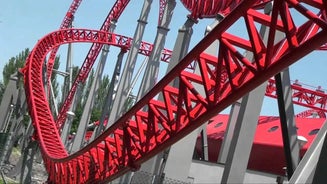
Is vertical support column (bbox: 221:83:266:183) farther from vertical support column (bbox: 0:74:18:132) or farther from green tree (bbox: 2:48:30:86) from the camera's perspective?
green tree (bbox: 2:48:30:86)

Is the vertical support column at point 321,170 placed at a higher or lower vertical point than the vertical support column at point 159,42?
lower

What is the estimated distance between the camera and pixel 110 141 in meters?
7.49

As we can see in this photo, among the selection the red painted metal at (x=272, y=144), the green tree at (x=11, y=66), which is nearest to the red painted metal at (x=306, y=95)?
the red painted metal at (x=272, y=144)

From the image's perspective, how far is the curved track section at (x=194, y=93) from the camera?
3.99 metres

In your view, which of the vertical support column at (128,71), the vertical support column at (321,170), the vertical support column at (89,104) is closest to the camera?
the vertical support column at (321,170)

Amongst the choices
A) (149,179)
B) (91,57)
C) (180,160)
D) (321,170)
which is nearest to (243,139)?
(149,179)

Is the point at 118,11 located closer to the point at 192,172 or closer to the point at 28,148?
the point at 28,148

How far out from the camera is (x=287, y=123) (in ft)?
18.1

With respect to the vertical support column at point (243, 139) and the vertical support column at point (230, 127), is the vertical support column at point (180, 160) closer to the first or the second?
the vertical support column at point (243, 139)

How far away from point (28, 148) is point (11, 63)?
3041cm

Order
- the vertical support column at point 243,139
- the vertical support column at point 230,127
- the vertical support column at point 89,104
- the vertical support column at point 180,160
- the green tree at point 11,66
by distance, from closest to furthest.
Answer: the vertical support column at point 243,139
the vertical support column at point 180,160
the vertical support column at point 230,127
the vertical support column at point 89,104
the green tree at point 11,66

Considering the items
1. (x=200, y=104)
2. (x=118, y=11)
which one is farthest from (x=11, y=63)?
(x=200, y=104)

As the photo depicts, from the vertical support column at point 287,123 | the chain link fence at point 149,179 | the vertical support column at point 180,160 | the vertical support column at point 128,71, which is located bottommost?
the chain link fence at point 149,179

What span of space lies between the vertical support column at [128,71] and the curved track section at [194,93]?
2142 millimetres
